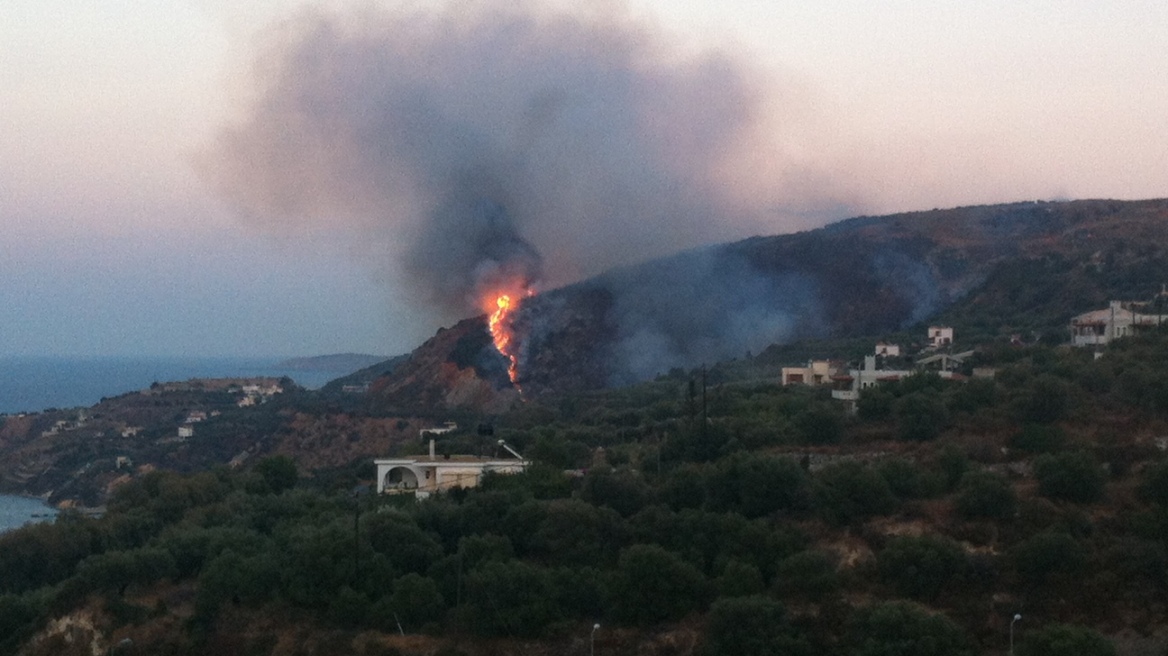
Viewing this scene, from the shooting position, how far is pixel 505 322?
82750mm

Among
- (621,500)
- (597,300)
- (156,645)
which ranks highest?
(597,300)

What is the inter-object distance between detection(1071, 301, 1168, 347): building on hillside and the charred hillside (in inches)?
525

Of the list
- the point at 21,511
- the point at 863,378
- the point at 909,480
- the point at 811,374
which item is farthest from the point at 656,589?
the point at 21,511

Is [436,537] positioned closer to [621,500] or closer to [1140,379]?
[621,500]

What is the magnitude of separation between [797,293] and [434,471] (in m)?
46.5

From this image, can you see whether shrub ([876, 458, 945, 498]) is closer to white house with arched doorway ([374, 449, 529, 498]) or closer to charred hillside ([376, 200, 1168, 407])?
white house with arched doorway ([374, 449, 529, 498])

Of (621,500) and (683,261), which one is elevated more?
(683,261)

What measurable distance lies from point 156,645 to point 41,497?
2056 inches

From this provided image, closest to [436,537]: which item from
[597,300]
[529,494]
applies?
[529,494]

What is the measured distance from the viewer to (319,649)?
117ft

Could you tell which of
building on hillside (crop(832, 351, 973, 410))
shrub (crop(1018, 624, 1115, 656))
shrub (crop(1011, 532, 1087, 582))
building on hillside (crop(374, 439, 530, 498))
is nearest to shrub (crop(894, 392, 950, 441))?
building on hillside (crop(832, 351, 973, 410))

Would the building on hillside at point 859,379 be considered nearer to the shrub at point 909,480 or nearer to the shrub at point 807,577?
the shrub at point 909,480

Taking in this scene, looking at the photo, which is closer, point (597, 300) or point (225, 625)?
point (225, 625)

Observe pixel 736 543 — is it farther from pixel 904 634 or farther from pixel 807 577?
pixel 904 634
